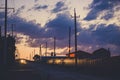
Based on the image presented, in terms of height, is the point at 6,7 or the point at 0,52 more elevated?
the point at 6,7

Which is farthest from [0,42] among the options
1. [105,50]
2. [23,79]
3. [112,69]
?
[105,50]

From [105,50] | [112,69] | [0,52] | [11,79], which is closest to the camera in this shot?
[11,79]

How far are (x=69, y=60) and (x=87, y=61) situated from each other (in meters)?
20.1

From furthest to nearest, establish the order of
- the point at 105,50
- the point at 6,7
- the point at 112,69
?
the point at 105,50 < the point at 112,69 < the point at 6,7

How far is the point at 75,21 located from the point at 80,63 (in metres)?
15.3

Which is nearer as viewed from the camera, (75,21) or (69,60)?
(75,21)

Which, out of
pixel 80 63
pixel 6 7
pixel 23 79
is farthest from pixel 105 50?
pixel 23 79

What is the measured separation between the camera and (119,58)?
161 feet

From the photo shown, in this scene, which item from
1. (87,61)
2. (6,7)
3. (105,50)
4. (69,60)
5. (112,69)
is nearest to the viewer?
(6,7)

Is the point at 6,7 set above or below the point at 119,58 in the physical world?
above

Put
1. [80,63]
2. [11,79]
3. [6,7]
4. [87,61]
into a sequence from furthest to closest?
[80,63] → [87,61] → [6,7] → [11,79]

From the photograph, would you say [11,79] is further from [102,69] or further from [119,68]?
[102,69]

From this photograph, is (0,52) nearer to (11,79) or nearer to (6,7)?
(6,7)

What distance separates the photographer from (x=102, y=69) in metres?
58.2
